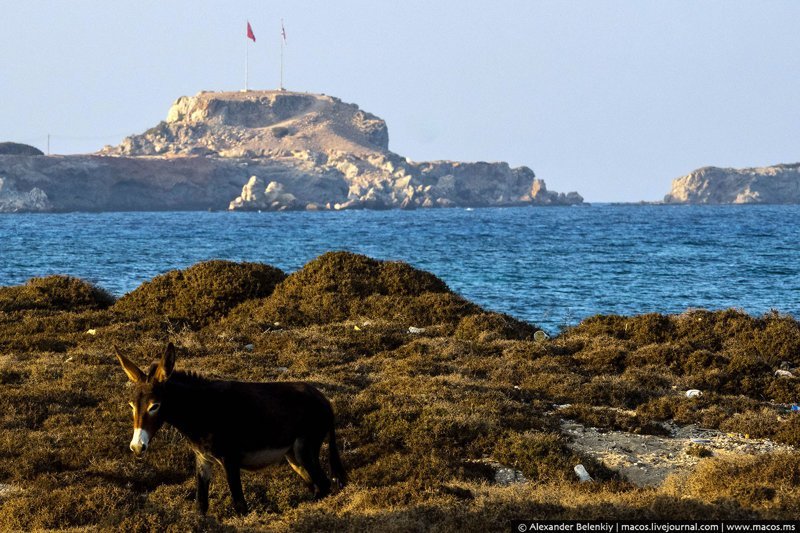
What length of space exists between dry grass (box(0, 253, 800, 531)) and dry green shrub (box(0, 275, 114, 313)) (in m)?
0.08

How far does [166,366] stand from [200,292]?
54.4 ft

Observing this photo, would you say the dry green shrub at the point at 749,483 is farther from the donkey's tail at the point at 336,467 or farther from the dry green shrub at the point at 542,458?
the donkey's tail at the point at 336,467

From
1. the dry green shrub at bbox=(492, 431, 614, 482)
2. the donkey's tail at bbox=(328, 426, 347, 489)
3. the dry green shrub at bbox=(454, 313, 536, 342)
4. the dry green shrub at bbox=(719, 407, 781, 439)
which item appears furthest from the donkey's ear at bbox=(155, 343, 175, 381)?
the dry green shrub at bbox=(454, 313, 536, 342)

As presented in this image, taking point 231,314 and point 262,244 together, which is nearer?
point 231,314

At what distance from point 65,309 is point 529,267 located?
4414cm

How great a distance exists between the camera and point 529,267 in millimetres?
65000

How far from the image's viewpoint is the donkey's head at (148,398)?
8562 mm

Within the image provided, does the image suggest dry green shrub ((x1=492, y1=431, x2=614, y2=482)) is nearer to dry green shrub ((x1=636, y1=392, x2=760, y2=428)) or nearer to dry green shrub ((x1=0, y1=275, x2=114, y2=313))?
dry green shrub ((x1=636, y1=392, x2=760, y2=428))

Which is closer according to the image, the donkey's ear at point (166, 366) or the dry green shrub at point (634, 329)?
the donkey's ear at point (166, 366)

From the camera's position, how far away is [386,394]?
15.2m

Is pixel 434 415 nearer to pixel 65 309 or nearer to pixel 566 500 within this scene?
pixel 566 500

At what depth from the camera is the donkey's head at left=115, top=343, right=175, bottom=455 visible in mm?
8562

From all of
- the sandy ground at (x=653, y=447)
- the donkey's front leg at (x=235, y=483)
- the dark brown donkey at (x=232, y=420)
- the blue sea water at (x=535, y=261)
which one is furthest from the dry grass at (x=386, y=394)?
the blue sea water at (x=535, y=261)

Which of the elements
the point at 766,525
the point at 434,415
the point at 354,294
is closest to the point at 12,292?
the point at 354,294
